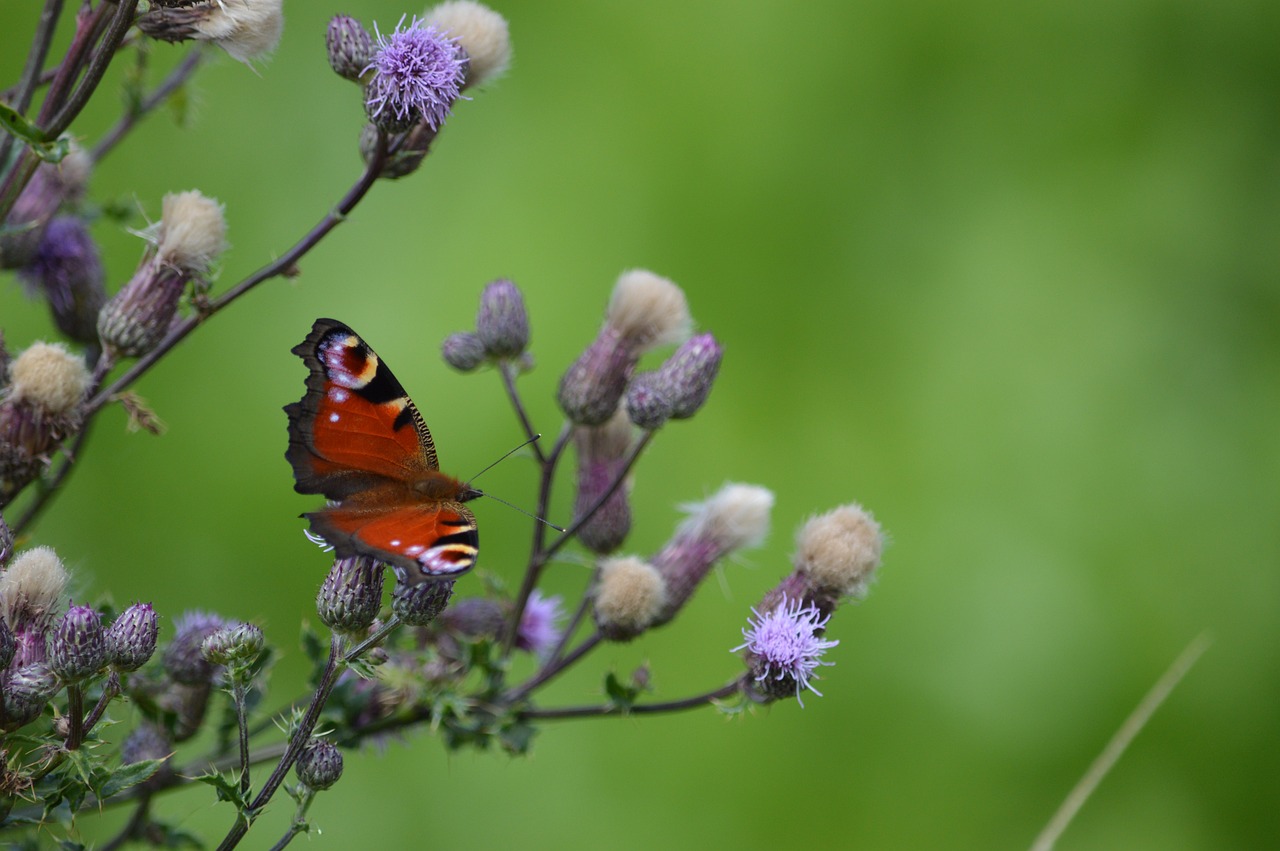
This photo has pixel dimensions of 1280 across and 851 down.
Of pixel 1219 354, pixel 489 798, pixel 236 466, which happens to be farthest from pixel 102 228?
pixel 1219 354

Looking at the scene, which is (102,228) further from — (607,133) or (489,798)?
(489,798)

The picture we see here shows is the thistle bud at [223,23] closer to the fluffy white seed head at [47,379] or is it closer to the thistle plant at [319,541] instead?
the thistle plant at [319,541]

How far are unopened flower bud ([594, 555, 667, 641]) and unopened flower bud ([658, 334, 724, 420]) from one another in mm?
132

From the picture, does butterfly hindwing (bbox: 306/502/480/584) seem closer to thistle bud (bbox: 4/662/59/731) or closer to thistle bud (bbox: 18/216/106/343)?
thistle bud (bbox: 4/662/59/731)

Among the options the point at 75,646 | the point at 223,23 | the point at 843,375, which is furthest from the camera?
the point at 843,375

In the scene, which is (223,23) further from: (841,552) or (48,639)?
(841,552)

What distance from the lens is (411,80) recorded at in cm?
86

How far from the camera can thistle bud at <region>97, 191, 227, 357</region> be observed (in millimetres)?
917

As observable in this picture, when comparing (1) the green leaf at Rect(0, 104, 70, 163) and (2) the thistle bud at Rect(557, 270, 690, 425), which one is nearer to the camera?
(1) the green leaf at Rect(0, 104, 70, 163)

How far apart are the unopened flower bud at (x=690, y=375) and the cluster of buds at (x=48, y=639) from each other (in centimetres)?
44

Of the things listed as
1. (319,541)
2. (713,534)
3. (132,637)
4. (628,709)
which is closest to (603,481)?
(713,534)

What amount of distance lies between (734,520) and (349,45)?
0.53 meters

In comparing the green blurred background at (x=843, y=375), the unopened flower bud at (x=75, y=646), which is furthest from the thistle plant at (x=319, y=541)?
the green blurred background at (x=843, y=375)

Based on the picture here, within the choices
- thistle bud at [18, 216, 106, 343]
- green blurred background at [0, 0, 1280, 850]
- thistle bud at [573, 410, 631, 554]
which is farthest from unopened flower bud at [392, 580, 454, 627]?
green blurred background at [0, 0, 1280, 850]
